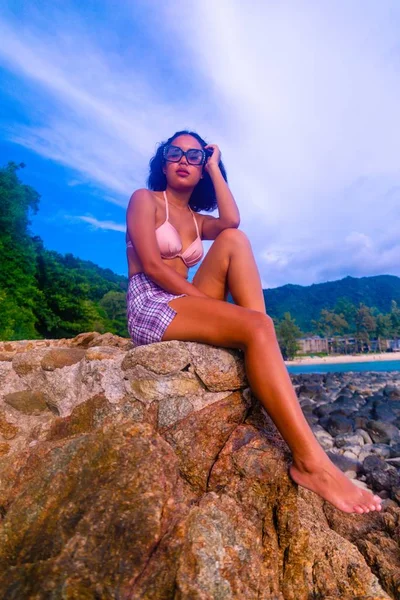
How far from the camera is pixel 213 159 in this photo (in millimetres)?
3629

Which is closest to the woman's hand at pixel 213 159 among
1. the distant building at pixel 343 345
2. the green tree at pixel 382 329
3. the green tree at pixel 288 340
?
the green tree at pixel 288 340

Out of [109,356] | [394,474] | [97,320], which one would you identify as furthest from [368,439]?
[97,320]

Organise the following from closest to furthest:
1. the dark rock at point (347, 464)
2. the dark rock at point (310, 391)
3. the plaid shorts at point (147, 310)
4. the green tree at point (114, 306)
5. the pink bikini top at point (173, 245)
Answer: the plaid shorts at point (147, 310), the pink bikini top at point (173, 245), the dark rock at point (347, 464), the dark rock at point (310, 391), the green tree at point (114, 306)

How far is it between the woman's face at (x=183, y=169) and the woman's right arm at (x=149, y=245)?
370mm

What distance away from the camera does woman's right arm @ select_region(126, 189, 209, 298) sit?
2867mm

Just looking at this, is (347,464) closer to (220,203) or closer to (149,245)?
(220,203)

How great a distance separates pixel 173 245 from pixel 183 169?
714 millimetres

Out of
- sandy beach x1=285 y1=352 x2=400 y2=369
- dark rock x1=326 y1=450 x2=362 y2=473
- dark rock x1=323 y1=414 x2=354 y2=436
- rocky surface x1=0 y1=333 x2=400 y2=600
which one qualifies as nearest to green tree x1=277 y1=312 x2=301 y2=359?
sandy beach x1=285 y1=352 x2=400 y2=369

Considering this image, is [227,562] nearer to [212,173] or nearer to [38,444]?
[38,444]

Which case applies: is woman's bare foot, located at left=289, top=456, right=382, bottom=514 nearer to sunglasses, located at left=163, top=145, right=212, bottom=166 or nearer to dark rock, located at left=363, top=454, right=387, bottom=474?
sunglasses, located at left=163, top=145, right=212, bottom=166

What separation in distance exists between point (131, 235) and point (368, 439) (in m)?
6.57

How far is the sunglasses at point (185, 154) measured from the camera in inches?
136

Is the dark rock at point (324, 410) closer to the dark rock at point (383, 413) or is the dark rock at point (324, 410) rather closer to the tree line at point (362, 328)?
the dark rock at point (383, 413)

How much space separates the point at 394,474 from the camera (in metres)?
4.94
